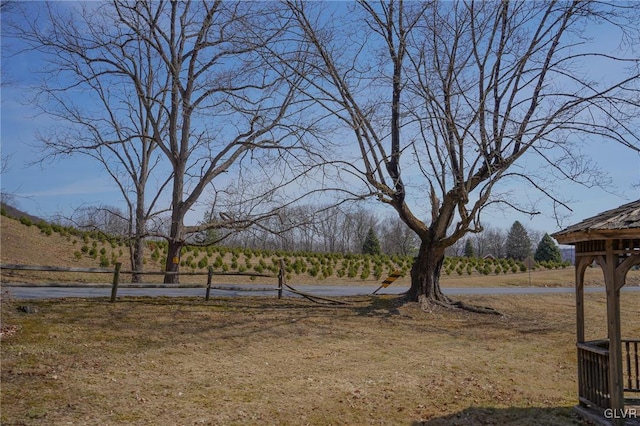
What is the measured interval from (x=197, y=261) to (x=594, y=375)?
2332 centimetres

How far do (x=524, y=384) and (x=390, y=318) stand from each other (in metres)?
5.26

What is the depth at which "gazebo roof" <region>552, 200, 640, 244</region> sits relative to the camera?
259 inches

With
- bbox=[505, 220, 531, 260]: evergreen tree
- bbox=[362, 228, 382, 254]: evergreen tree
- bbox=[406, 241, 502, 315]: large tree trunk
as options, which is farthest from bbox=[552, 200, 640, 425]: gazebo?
bbox=[505, 220, 531, 260]: evergreen tree

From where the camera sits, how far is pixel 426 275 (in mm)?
16344

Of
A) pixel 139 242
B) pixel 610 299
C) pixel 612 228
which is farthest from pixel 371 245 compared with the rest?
pixel 612 228

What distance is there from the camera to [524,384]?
9.51 metres

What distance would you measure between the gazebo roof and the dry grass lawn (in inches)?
107

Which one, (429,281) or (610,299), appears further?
(429,281)

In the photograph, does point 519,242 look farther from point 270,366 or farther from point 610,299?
point 610,299

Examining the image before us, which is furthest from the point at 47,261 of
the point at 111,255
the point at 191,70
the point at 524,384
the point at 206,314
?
the point at 524,384

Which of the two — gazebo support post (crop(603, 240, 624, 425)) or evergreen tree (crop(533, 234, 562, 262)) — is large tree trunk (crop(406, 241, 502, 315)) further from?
evergreen tree (crop(533, 234, 562, 262))

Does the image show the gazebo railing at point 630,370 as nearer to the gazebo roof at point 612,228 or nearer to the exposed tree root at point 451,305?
the gazebo roof at point 612,228

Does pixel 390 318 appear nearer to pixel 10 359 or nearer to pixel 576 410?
pixel 576 410

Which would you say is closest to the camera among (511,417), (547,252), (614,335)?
(614,335)
